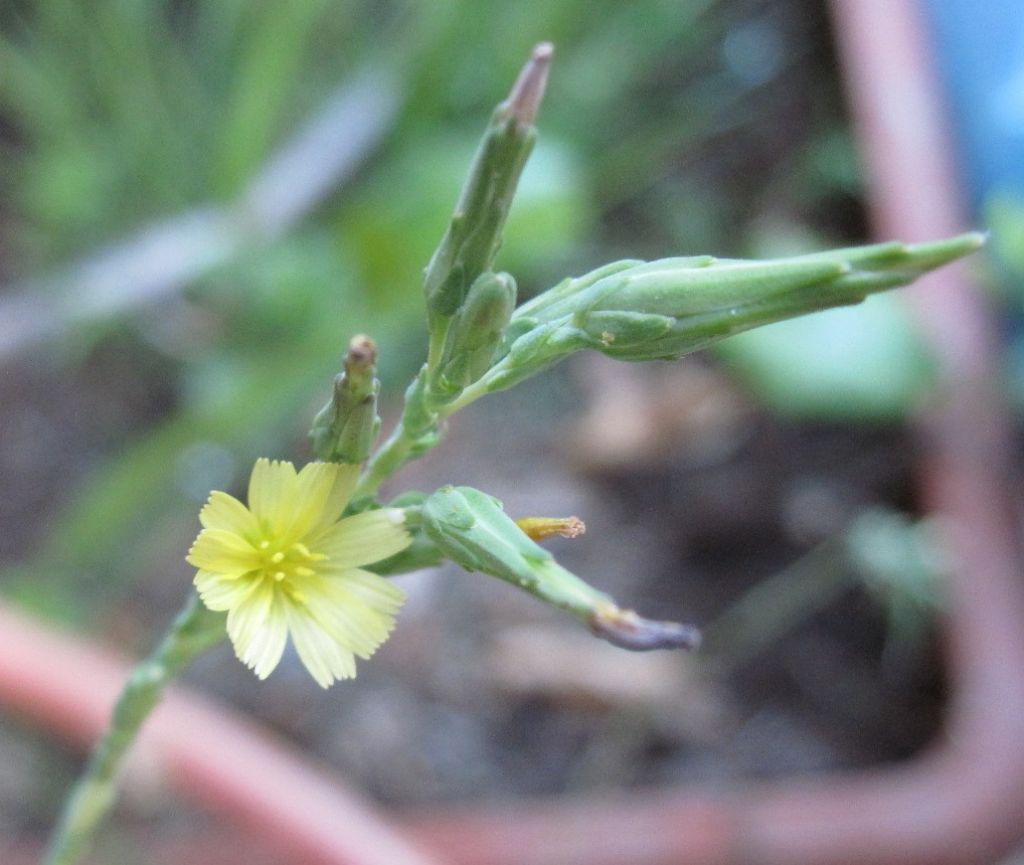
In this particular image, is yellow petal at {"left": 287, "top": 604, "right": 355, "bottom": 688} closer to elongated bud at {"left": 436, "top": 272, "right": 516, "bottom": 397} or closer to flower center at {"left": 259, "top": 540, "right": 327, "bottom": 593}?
flower center at {"left": 259, "top": 540, "right": 327, "bottom": 593}

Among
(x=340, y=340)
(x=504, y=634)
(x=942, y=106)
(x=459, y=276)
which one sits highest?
(x=942, y=106)

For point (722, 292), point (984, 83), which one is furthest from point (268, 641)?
point (984, 83)

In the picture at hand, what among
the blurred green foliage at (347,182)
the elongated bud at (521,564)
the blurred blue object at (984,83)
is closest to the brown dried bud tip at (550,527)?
the elongated bud at (521,564)

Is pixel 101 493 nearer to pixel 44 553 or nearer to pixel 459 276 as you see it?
pixel 44 553

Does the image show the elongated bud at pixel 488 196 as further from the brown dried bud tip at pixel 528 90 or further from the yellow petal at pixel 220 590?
the yellow petal at pixel 220 590

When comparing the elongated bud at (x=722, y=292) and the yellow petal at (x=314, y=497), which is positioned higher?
the elongated bud at (x=722, y=292)

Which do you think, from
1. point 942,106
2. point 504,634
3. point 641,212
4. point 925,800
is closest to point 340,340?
point 504,634

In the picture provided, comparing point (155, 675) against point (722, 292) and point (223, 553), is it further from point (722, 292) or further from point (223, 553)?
point (722, 292)
